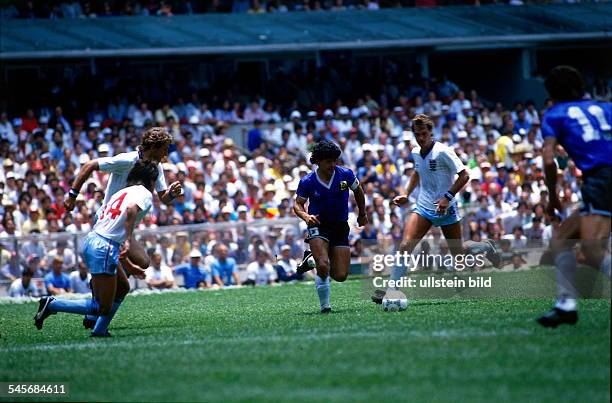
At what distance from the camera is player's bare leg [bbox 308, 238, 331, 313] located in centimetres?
1257

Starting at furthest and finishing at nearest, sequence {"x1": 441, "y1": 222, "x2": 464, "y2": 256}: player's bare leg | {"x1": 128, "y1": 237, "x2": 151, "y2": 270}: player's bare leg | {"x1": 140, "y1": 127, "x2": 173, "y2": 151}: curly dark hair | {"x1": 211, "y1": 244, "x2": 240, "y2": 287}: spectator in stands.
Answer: {"x1": 211, "y1": 244, "x2": 240, "y2": 287}: spectator in stands → {"x1": 441, "y1": 222, "x2": 464, "y2": 256}: player's bare leg → {"x1": 128, "y1": 237, "x2": 151, "y2": 270}: player's bare leg → {"x1": 140, "y1": 127, "x2": 173, "y2": 151}: curly dark hair

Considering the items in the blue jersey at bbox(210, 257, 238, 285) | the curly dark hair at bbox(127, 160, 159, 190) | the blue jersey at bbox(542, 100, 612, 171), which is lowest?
the blue jersey at bbox(210, 257, 238, 285)

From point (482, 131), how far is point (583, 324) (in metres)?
20.7

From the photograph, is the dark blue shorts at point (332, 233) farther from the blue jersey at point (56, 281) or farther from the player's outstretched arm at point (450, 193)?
the blue jersey at point (56, 281)

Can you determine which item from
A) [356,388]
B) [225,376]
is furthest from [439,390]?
[225,376]

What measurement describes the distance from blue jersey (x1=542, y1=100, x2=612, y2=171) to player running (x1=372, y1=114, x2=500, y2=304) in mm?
3394

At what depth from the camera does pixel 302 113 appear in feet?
102

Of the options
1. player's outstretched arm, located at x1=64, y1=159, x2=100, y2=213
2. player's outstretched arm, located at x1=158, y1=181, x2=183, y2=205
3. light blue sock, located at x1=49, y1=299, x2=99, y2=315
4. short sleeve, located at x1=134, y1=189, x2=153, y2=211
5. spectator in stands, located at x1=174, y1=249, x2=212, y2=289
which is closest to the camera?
short sleeve, located at x1=134, y1=189, x2=153, y2=211

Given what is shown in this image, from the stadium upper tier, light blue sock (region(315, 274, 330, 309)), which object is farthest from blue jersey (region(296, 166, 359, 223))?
the stadium upper tier

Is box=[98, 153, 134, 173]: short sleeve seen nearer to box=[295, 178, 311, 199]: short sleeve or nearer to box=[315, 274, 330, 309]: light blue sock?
box=[295, 178, 311, 199]: short sleeve

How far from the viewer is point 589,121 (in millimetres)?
9180

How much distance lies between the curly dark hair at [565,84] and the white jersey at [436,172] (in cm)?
355

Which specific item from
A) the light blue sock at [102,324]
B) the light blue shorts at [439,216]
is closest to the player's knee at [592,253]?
the light blue shorts at [439,216]

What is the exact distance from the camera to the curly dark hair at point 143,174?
35.5 ft
